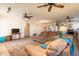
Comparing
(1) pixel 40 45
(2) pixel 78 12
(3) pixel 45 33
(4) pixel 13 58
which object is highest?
(2) pixel 78 12

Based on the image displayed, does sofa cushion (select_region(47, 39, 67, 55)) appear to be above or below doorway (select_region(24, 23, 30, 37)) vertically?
below

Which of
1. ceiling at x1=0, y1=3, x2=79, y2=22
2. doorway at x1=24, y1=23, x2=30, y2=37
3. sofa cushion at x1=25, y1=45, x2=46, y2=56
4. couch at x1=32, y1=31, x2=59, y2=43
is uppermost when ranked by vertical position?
ceiling at x1=0, y1=3, x2=79, y2=22

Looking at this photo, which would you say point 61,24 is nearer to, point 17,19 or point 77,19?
point 77,19

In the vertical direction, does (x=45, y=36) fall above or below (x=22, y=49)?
above

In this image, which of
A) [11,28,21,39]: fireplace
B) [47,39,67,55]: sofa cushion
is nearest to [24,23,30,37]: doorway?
[11,28,21,39]: fireplace

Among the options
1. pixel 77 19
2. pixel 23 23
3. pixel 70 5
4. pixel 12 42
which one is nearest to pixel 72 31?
pixel 77 19

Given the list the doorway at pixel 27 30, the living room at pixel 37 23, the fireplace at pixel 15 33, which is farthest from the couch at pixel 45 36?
the fireplace at pixel 15 33

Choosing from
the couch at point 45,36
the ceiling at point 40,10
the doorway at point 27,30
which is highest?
the ceiling at point 40,10

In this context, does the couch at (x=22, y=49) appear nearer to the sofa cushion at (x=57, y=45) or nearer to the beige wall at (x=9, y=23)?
the sofa cushion at (x=57, y=45)

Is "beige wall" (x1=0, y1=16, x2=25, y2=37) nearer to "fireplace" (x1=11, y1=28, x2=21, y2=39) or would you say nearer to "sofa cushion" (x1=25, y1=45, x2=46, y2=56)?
"fireplace" (x1=11, y1=28, x2=21, y2=39)

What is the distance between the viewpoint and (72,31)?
219 cm

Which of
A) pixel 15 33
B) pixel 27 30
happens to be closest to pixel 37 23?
pixel 27 30

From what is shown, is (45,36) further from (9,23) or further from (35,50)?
(9,23)

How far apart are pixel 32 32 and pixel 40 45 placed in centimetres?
24
